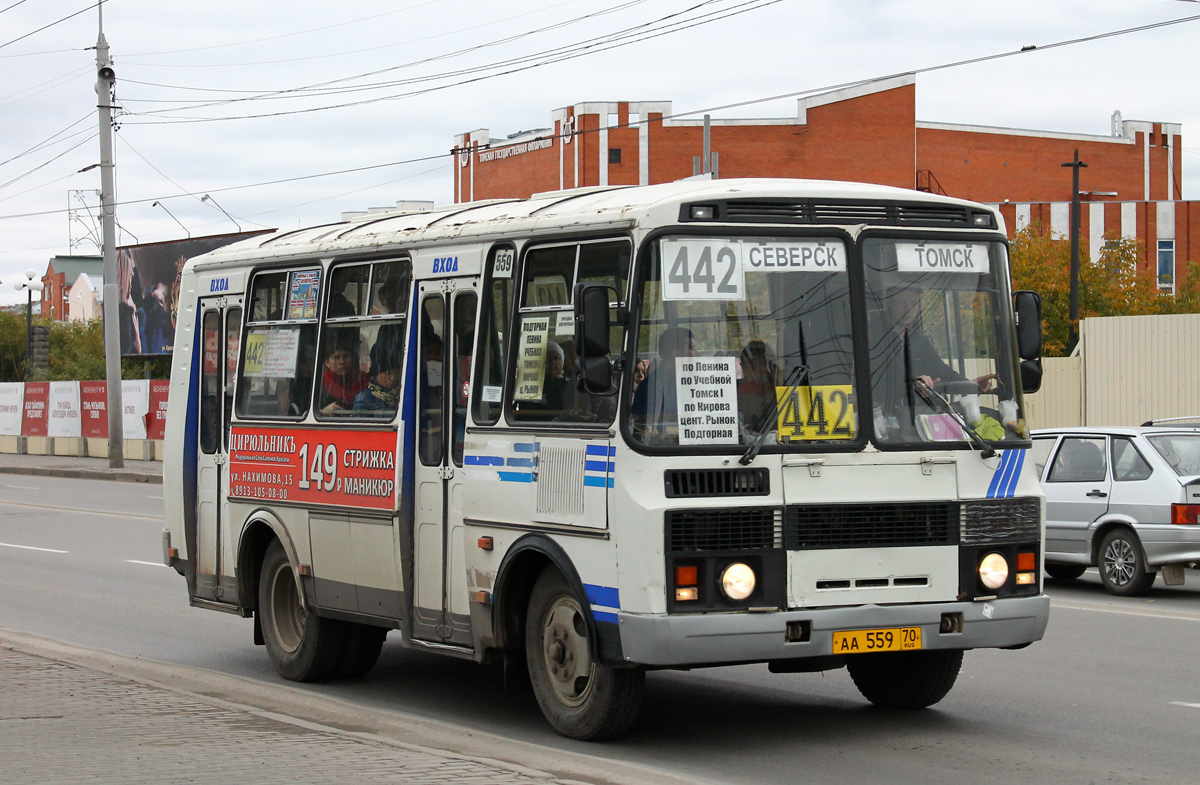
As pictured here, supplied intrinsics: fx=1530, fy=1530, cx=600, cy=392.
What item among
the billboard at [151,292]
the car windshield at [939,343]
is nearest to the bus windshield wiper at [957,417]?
the car windshield at [939,343]

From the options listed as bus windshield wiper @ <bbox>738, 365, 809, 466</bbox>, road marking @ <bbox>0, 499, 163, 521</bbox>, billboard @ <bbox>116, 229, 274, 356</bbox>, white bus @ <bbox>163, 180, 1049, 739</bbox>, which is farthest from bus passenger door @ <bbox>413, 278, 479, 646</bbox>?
billboard @ <bbox>116, 229, 274, 356</bbox>

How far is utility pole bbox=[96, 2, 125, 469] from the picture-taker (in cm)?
3650

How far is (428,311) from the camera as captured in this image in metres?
9.13

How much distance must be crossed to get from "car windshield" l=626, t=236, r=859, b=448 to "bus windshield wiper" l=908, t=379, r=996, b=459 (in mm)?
427

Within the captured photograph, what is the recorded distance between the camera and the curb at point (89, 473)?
118ft

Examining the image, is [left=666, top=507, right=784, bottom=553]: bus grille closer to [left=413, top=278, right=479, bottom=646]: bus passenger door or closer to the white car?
[left=413, top=278, right=479, bottom=646]: bus passenger door

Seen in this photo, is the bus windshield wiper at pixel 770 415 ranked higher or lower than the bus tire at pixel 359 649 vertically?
higher

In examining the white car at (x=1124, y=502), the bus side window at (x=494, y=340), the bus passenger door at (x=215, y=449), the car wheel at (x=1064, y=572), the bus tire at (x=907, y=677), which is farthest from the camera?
the car wheel at (x=1064, y=572)

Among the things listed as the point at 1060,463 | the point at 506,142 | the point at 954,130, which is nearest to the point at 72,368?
the point at 506,142

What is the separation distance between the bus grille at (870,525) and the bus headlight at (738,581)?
0.25 metres

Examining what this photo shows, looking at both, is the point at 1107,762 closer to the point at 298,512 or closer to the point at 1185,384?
the point at 298,512

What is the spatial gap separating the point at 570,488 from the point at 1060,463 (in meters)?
9.40

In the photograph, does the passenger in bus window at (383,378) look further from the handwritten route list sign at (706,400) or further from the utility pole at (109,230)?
the utility pole at (109,230)

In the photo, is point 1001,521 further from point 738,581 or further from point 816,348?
point 738,581
